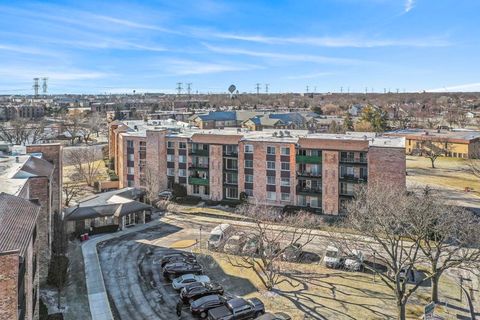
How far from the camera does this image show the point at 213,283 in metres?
29.8

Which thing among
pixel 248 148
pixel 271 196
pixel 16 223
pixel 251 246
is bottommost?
pixel 251 246

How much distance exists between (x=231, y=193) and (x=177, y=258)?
19872 millimetres

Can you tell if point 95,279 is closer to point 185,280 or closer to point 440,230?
point 185,280

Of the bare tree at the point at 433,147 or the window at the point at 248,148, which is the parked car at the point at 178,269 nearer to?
the window at the point at 248,148

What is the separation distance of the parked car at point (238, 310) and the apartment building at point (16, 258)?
33.0 ft

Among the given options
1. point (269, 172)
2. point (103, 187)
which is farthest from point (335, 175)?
point (103, 187)

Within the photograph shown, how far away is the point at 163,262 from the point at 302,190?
20665 millimetres

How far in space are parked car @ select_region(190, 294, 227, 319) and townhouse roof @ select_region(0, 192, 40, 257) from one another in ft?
35.8

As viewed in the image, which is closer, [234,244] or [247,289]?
[247,289]

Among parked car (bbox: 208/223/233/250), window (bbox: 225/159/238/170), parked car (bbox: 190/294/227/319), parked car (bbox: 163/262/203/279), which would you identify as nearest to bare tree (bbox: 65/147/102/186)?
window (bbox: 225/159/238/170)

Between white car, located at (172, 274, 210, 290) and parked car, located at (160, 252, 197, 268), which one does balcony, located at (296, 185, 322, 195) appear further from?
white car, located at (172, 274, 210, 290)

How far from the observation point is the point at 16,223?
731 inches

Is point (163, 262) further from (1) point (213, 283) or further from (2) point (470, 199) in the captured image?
(2) point (470, 199)

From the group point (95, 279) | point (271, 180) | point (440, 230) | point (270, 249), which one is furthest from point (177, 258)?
point (271, 180)
